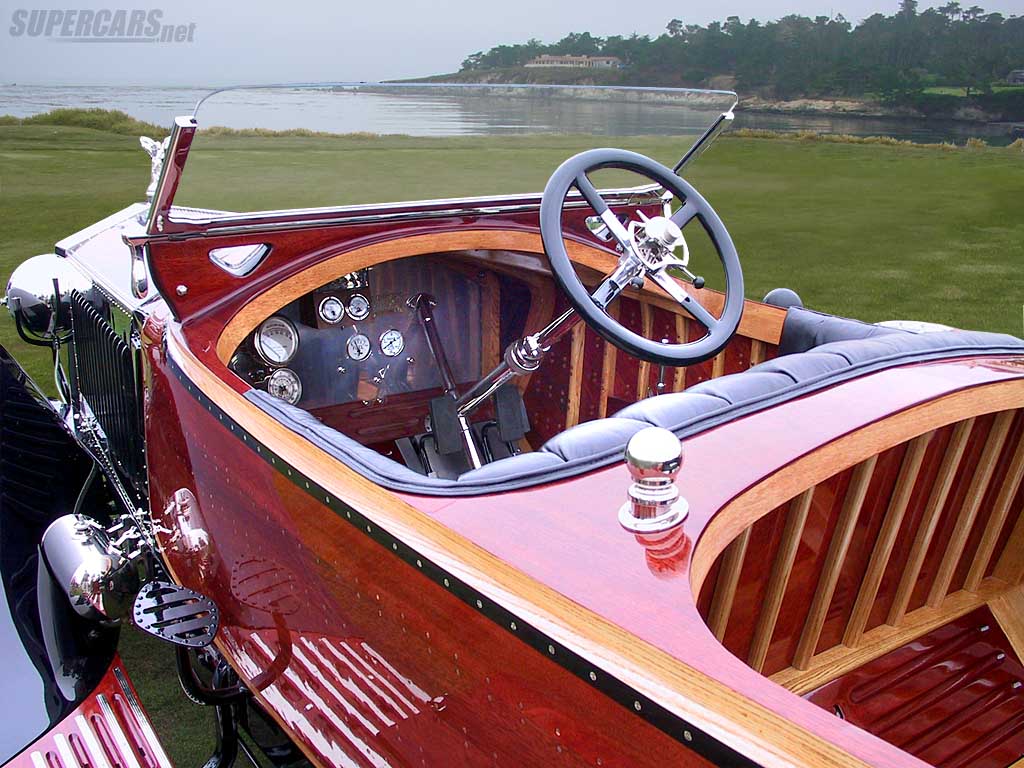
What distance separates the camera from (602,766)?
1.03 metres

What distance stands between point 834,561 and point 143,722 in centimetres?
157

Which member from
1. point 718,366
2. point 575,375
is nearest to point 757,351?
point 718,366

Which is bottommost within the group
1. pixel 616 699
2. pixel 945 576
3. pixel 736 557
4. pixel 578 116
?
pixel 945 576

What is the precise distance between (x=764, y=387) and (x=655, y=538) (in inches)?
22.0

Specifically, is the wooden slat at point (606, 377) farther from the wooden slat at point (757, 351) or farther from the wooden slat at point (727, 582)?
the wooden slat at point (727, 582)

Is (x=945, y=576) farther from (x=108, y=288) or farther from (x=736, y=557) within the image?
(x=108, y=288)

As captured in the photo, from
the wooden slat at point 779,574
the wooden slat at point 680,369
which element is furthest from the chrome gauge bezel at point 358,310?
the wooden slat at point 779,574

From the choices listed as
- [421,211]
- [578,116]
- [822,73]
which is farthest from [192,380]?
[822,73]

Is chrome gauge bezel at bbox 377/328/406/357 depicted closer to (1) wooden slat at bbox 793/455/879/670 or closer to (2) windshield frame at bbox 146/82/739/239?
(2) windshield frame at bbox 146/82/739/239

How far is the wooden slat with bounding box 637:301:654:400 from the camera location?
279 cm

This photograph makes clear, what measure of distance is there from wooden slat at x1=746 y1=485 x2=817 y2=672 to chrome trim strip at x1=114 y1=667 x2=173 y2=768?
4.22 feet

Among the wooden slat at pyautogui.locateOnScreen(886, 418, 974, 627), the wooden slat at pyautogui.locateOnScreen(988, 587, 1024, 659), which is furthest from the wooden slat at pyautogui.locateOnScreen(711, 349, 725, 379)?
the wooden slat at pyautogui.locateOnScreen(988, 587, 1024, 659)

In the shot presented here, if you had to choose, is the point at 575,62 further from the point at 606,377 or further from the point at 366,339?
the point at 366,339

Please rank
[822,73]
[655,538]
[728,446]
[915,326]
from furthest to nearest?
[822,73] → [915,326] → [728,446] → [655,538]
